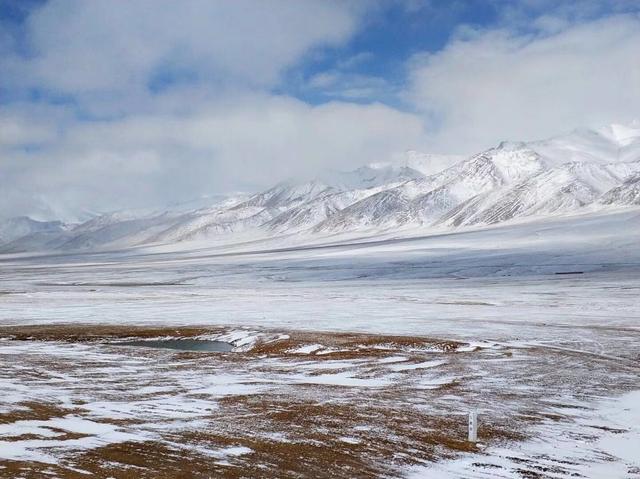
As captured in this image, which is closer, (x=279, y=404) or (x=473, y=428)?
(x=473, y=428)

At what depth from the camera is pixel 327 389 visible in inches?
873

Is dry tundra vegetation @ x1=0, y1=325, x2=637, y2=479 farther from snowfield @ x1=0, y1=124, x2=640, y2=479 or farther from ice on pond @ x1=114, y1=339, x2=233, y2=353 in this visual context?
ice on pond @ x1=114, y1=339, x2=233, y2=353

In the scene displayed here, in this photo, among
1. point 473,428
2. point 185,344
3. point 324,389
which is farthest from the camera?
point 185,344

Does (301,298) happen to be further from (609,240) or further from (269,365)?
(609,240)

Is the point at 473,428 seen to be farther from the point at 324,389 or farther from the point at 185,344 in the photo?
the point at 185,344

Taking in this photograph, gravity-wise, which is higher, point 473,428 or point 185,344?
point 185,344

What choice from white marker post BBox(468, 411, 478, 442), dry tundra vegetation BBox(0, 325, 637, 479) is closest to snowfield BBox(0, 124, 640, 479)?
dry tundra vegetation BBox(0, 325, 637, 479)

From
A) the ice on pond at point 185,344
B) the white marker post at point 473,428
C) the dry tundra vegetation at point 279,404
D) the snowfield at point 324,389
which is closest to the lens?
the dry tundra vegetation at point 279,404

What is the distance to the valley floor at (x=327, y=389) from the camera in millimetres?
13570

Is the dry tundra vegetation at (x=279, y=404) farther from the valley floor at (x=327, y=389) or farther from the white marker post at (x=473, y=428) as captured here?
the white marker post at (x=473, y=428)

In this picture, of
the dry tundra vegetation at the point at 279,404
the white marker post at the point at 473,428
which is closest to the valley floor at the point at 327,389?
the dry tundra vegetation at the point at 279,404

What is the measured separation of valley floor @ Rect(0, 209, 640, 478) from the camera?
13570 millimetres

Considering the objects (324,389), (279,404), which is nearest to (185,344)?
(324,389)

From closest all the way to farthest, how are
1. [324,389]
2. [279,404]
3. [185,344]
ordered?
[279,404] < [324,389] < [185,344]
